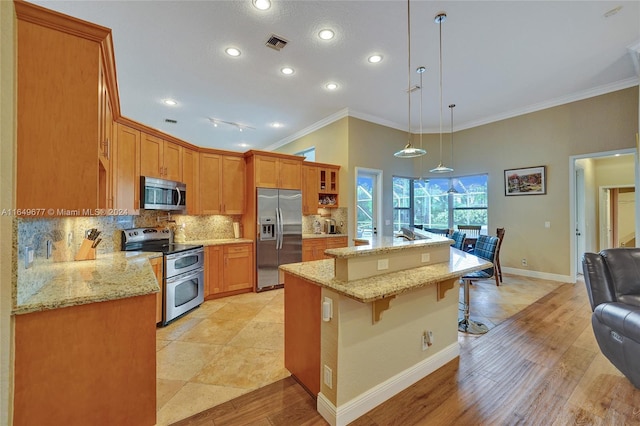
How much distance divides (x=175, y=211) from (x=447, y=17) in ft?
14.2

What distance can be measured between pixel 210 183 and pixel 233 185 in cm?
38

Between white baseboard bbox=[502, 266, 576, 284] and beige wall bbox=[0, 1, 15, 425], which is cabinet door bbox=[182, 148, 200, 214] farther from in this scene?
white baseboard bbox=[502, 266, 576, 284]

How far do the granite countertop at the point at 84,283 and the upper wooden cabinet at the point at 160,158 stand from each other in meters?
1.46

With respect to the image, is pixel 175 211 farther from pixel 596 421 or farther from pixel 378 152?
pixel 596 421

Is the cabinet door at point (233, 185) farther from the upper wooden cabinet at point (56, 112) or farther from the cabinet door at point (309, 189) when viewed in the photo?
the upper wooden cabinet at point (56, 112)

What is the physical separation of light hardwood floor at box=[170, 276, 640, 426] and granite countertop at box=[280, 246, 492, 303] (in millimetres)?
901

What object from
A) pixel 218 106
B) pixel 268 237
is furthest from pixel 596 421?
pixel 218 106

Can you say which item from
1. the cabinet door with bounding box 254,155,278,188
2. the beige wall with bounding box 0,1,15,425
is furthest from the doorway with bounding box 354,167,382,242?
the beige wall with bounding box 0,1,15,425

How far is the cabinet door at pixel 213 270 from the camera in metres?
4.04

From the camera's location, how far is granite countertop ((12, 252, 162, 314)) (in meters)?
1.32

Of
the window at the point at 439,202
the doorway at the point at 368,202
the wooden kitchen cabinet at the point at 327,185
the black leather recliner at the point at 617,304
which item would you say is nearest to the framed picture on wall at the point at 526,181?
the window at the point at 439,202

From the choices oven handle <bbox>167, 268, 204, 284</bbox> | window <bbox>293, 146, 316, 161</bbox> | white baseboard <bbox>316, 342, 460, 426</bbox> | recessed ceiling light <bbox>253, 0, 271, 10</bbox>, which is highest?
recessed ceiling light <bbox>253, 0, 271, 10</bbox>

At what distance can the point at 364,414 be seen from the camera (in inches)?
69.2

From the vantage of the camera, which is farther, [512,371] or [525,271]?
[525,271]
